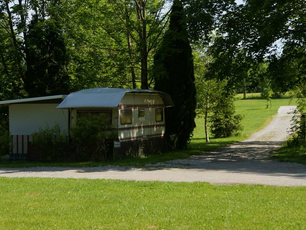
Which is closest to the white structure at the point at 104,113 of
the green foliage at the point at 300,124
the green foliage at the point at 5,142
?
the green foliage at the point at 5,142

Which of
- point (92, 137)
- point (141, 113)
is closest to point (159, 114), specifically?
point (141, 113)

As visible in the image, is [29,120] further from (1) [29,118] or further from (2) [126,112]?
(2) [126,112]

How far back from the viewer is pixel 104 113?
54.5 feet

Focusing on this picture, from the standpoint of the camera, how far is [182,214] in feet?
22.3

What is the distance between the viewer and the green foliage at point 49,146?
16125 mm

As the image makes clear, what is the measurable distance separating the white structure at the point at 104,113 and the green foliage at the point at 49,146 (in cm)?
83

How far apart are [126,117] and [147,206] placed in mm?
9823

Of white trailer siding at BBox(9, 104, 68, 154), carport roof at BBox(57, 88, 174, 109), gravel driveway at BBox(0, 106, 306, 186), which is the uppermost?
carport roof at BBox(57, 88, 174, 109)

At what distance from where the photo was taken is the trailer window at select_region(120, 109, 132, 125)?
16706 millimetres

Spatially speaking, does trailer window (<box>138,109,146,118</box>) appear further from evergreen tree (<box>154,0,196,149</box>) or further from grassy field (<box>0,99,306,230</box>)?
grassy field (<box>0,99,306,230</box>)

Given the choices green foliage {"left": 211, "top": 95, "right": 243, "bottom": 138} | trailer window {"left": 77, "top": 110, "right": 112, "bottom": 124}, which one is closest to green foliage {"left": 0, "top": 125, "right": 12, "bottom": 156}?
trailer window {"left": 77, "top": 110, "right": 112, "bottom": 124}

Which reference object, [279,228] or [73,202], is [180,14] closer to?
[73,202]

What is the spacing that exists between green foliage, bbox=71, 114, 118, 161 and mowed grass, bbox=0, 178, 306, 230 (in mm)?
5695

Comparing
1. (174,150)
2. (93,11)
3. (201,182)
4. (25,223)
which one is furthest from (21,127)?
(25,223)
